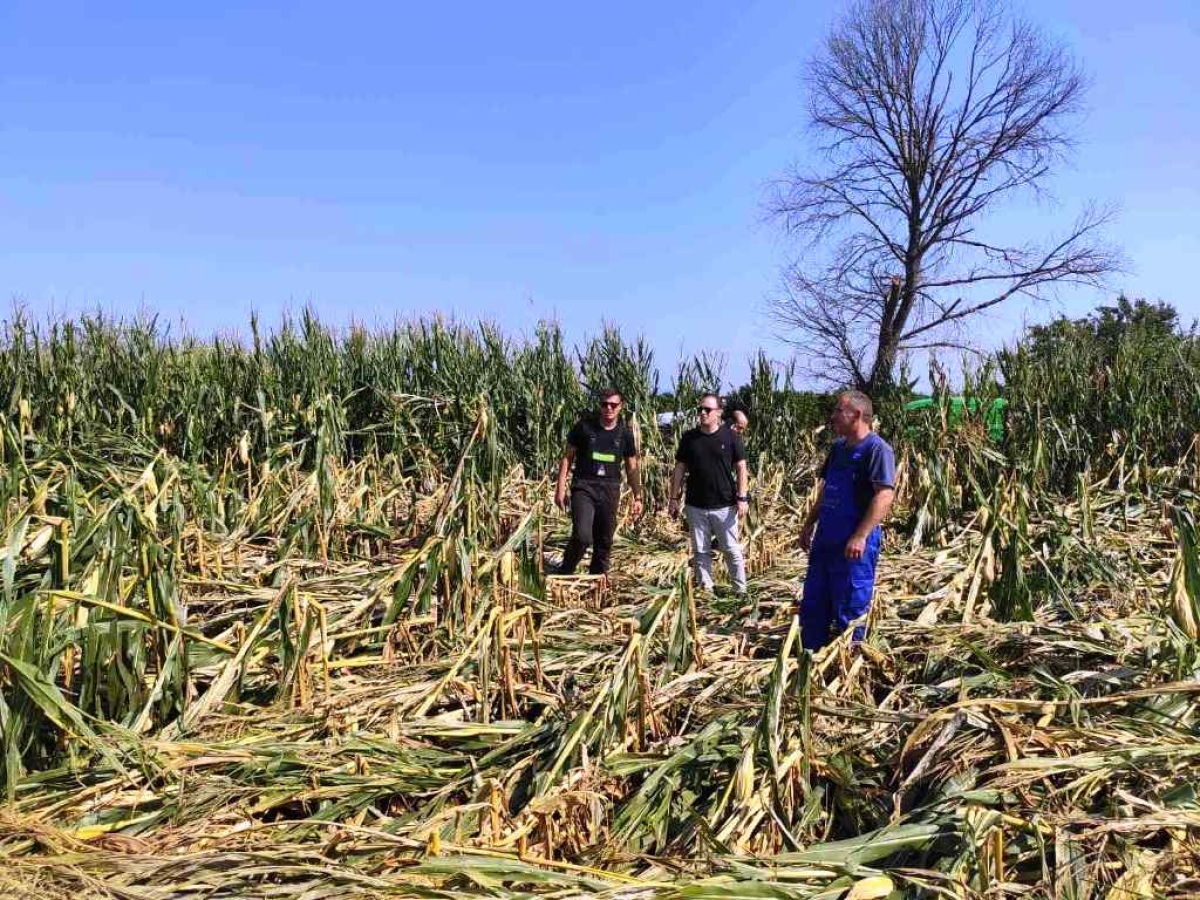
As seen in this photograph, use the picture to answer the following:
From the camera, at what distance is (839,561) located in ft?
14.9

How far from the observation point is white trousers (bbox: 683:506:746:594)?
6.57 metres

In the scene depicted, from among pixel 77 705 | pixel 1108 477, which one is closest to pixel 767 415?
pixel 1108 477

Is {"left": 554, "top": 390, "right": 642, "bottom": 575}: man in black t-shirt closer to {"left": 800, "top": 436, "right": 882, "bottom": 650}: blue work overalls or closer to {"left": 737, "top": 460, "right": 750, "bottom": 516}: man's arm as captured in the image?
{"left": 737, "top": 460, "right": 750, "bottom": 516}: man's arm

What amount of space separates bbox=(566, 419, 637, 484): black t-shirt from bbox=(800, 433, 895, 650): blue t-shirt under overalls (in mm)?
2471

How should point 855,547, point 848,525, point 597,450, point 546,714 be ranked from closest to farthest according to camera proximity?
point 546,714 → point 855,547 → point 848,525 → point 597,450

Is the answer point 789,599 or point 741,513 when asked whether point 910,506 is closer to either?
point 741,513

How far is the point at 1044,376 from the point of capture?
10.3 metres

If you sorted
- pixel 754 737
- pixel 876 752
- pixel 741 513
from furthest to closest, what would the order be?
pixel 741 513, pixel 876 752, pixel 754 737

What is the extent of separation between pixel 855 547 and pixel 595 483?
2861mm

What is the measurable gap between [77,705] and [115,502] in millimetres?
858

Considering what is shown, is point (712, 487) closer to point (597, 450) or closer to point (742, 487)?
point (742, 487)

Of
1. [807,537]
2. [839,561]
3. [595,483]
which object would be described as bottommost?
[839,561]

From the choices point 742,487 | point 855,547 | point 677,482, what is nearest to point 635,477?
point 677,482

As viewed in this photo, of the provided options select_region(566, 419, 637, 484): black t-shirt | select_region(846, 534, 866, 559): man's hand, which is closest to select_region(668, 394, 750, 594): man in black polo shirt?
select_region(566, 419, 637, 484): black t-shirt
